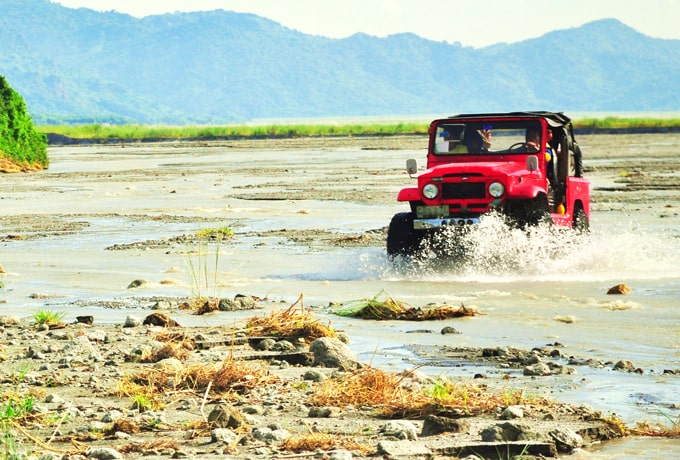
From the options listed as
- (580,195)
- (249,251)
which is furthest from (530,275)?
(249,251)

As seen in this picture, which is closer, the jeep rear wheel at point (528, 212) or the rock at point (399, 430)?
the rock at point (399, 430)

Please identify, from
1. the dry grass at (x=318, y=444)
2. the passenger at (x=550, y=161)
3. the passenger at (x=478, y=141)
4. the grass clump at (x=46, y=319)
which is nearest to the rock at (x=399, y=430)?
the dry grass at (x=318, y=444)

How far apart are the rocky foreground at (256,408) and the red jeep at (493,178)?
5995mm

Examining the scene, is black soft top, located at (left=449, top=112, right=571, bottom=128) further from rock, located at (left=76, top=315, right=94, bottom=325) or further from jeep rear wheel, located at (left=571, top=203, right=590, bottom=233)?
rock, located at (left=76, top=315, right=94, bottom=325)

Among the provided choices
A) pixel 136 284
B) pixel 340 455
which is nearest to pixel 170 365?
pixel 340 455

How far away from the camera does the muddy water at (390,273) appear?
10.2 metres

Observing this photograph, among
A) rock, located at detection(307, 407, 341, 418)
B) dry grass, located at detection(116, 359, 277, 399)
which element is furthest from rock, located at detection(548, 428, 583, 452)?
dry grass, located at detection(116, 359, 277, 399)

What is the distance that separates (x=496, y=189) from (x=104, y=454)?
1007 centimetres

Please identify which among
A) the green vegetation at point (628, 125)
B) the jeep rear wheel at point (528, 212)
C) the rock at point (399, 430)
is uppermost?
the jeep rear wheel at point (528, 212)


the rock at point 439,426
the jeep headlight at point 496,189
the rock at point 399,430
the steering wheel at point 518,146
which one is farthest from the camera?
the steering wheel at point 518,146

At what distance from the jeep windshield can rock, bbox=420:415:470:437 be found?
32.8 feet

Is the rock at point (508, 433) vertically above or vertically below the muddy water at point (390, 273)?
above

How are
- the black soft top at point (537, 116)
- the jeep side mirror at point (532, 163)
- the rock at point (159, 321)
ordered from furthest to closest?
the black soft top at point (537, 116)
the jeep side mirror at point (532, 163)
the rock at point (159, 321)

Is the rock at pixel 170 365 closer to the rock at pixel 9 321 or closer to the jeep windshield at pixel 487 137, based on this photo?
the rock at pixel 9 321
